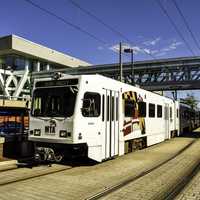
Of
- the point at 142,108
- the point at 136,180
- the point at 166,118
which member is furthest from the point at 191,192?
the point at 166,118

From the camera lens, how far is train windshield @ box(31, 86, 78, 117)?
470 inches

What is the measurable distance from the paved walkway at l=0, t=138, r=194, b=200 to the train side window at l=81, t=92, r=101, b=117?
1.94 m

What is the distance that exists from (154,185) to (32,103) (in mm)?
5856

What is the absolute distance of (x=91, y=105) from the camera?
12234 mm

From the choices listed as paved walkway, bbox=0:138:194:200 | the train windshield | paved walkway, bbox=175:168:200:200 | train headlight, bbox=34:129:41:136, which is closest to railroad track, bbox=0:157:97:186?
paved walkway, bbox=0:138:194:200

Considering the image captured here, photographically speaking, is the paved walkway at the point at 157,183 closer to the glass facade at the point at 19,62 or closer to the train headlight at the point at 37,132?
the train headlight at the point at 37,132

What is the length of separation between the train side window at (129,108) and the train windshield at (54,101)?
3.99 metres

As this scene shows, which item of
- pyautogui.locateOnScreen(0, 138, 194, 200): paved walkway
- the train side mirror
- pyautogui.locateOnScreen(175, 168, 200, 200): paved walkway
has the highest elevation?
the train side mirror

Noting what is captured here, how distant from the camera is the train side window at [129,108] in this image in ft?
50.4

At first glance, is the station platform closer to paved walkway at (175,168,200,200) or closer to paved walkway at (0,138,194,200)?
paved walkway at (0,138,194,200)

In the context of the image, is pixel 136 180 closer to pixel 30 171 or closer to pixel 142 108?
pixel 30 171

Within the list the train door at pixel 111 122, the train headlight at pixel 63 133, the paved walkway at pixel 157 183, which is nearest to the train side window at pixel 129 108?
the train door at pixel 111 122

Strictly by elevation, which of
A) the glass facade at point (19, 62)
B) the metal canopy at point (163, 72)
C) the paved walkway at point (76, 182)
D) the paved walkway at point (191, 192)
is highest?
the glass facade at point (19, 62)

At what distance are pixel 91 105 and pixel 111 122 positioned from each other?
169 centimetres
